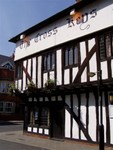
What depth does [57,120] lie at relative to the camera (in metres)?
16.2

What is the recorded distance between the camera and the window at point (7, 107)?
37.5 metres

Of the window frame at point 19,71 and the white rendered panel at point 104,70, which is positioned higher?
the window frame at point 19,71

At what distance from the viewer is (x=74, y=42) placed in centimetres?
1546

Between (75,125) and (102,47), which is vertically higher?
(102,47)

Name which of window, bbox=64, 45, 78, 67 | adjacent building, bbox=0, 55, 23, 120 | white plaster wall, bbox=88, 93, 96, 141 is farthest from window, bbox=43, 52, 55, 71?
adjacent building, bbox=0, 55, 23, 120

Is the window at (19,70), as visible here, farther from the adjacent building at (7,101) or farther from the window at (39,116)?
the adjacent building at (7,101)

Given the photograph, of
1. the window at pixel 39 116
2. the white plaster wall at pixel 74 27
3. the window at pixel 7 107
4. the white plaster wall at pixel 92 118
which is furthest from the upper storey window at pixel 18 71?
the window at pixel 7 107

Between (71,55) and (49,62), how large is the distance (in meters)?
2.12

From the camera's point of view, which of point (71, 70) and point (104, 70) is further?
point (71, 70)

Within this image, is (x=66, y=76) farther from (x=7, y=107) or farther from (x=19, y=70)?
(x=7, y=107)

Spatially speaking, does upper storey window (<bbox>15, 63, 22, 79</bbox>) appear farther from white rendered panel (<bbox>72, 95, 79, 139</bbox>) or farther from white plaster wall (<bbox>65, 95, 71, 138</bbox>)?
white rendered panel (<bbox>72, 95, 79, 139</bbox>)

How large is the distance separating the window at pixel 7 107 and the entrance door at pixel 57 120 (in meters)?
22.0

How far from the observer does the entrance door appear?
1587cm

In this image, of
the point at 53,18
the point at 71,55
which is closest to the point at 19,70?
the point at 53,18
